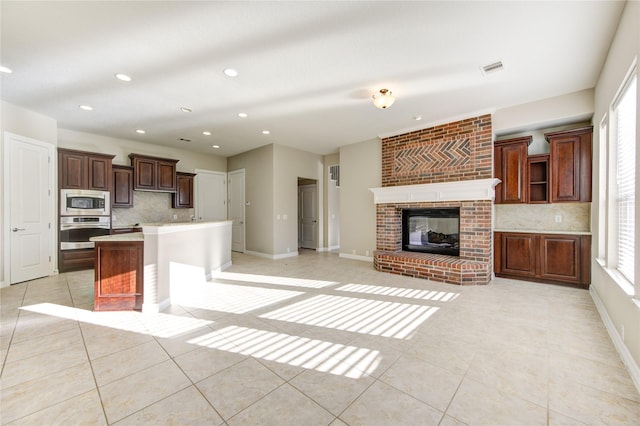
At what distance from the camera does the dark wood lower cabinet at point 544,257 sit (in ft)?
12.4

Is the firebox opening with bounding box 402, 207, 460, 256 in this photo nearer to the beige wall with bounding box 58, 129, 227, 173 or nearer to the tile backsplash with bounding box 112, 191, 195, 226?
the beige wall with bounding box 58, 129, 227, 173

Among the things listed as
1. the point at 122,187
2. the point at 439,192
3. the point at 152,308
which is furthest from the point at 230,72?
the point at 122,187

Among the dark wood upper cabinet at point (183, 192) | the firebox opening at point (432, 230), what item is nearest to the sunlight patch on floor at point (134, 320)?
the dark wood upper cabinet at point (183, 192)

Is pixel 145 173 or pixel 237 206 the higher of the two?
pixel 145 173

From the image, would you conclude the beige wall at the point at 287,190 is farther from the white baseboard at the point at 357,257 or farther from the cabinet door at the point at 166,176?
the cabinet door at the point at 166,176

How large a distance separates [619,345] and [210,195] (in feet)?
25.6

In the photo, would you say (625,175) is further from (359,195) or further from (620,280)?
(359,195)

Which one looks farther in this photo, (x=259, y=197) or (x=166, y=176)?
(x=259, y=197)

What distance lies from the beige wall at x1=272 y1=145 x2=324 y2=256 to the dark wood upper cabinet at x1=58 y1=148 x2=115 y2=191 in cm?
345

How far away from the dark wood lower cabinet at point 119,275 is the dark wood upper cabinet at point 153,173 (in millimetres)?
3385

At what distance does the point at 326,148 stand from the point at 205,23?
15.2 feet

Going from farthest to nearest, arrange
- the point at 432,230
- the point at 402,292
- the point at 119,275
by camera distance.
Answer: the point at 432,230, the point at 402,292, the point at 119,275

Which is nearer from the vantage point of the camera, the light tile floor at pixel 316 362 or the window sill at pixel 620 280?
the light tile floor at pixel 316 362

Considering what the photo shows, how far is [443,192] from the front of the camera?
4.63 metres
